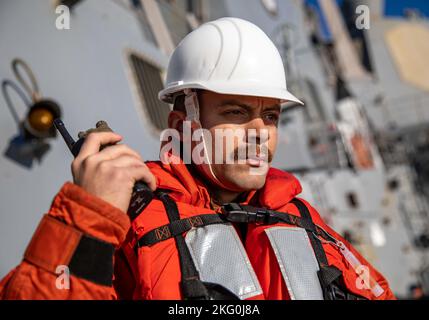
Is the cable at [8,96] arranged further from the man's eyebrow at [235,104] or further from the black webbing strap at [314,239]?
the black webbing strap at [314,239]

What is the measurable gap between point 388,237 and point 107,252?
6602 mm

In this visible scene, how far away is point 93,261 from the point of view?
0.91m

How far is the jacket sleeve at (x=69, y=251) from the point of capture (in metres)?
0.87

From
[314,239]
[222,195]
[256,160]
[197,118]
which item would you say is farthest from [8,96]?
[314,239]

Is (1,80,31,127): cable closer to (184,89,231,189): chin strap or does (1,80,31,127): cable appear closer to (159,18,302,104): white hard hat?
(159,18,302,104): white hard hat

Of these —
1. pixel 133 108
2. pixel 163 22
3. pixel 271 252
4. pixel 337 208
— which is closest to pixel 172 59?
pixel 271 252

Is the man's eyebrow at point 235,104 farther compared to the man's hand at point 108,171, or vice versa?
the man's eyebrow at point 235,104

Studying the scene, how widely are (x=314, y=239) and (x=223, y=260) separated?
0.36 m

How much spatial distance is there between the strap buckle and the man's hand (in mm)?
427

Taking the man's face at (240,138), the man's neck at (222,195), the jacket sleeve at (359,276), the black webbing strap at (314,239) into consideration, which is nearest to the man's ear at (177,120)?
the man's face at (240,138)

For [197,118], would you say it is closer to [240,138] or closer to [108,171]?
[240,138]
